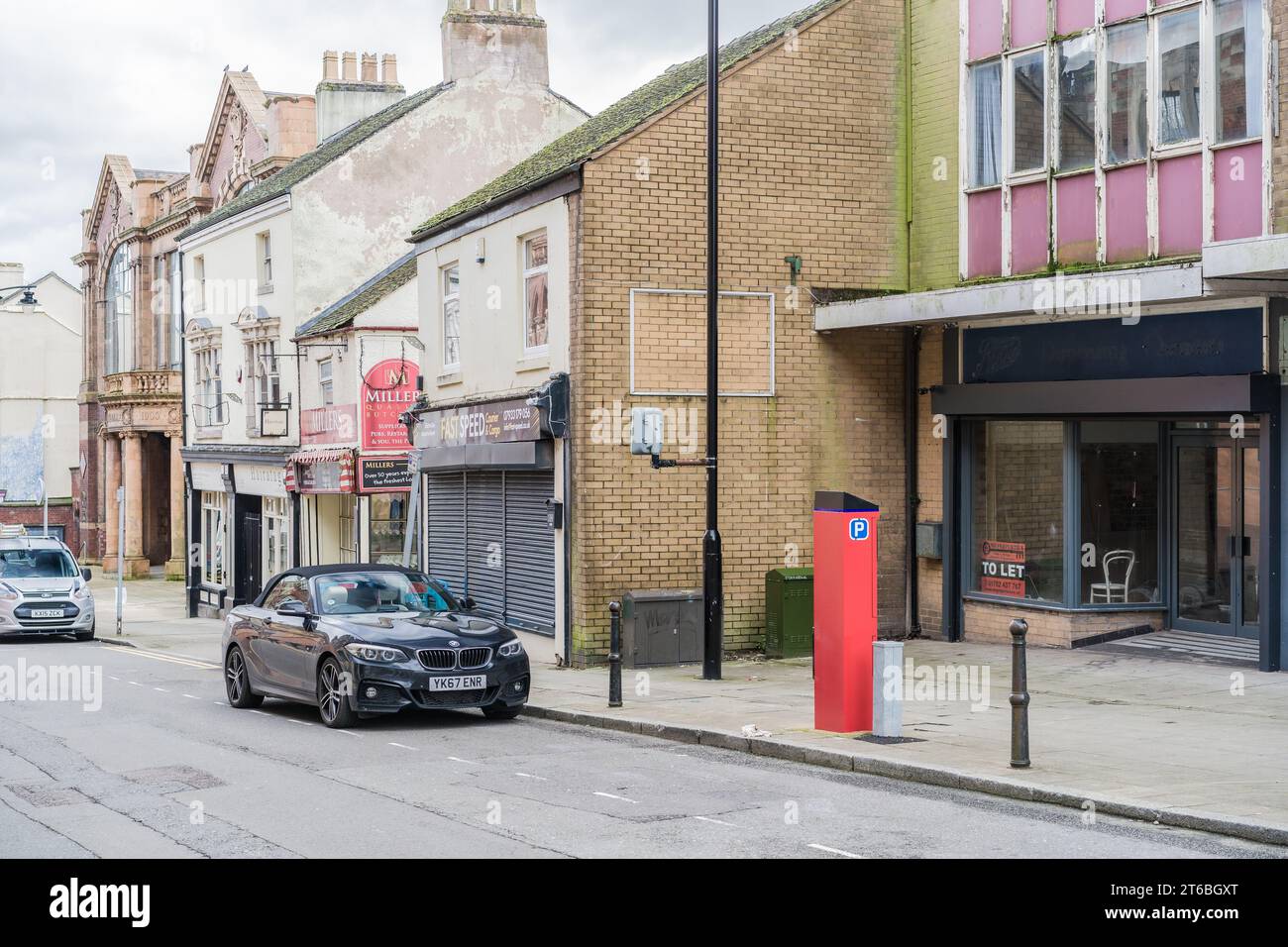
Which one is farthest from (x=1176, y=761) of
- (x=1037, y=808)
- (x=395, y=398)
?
(x=395, y=398)

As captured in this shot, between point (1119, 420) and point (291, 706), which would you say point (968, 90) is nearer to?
point (1119, 420)

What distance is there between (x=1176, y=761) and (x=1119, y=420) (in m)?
7.69

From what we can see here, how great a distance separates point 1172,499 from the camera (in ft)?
58.3

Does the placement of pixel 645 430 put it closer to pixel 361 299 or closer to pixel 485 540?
pixel 485 540

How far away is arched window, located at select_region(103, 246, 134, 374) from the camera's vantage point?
50.3m

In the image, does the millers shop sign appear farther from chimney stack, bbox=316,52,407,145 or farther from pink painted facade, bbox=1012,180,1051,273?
chimney stack, bbox=316,52,407,145

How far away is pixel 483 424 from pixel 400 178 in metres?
11.5

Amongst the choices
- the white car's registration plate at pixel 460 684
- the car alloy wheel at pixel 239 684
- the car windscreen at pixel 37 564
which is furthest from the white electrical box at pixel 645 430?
the car windscreen at pixel 37 564

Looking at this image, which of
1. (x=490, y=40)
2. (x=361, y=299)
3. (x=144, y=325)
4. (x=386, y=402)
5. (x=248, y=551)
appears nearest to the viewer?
(x=386, y=402)

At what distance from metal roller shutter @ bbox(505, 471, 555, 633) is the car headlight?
6.16 meters

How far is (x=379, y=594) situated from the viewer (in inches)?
601

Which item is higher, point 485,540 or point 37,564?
point 485,540

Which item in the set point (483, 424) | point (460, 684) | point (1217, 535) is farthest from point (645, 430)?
point (1217, 535)

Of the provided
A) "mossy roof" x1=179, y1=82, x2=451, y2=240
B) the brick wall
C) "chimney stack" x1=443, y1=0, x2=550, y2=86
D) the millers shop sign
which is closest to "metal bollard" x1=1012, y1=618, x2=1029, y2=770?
the brick wall
